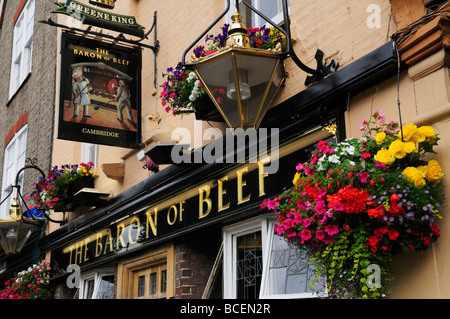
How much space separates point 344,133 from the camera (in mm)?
4367

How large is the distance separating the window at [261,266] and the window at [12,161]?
26.9 feet

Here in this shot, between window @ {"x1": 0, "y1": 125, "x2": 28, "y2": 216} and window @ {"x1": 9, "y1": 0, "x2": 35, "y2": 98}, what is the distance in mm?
1267

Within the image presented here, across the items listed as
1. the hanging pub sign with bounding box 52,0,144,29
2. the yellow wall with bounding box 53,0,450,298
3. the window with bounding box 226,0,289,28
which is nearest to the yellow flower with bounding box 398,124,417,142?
the yellow wall with bounding box 53,0,450,298

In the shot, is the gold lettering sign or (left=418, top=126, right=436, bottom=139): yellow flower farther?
the gold lettering sign

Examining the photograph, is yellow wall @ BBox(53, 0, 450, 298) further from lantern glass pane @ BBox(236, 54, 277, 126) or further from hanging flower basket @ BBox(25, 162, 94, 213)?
hanging flower basket @ BBox(25, 162, 94, 213)

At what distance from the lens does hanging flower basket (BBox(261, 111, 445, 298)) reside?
11.2ft

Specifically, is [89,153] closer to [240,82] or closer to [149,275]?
[149,275]

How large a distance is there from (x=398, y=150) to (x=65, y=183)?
20.9ft

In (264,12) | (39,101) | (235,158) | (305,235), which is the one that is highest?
(39,101)

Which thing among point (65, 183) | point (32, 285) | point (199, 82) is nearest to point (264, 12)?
point (199, 82)

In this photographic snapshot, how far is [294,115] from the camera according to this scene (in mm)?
4879

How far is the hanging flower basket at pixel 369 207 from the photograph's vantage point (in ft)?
11.2

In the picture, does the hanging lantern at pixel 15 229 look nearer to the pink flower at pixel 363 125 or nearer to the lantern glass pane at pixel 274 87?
the lantern glass pane at pixel 274 87

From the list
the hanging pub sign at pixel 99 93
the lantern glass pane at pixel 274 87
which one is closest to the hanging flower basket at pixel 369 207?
the lantern glass pane at pixel 274 87
